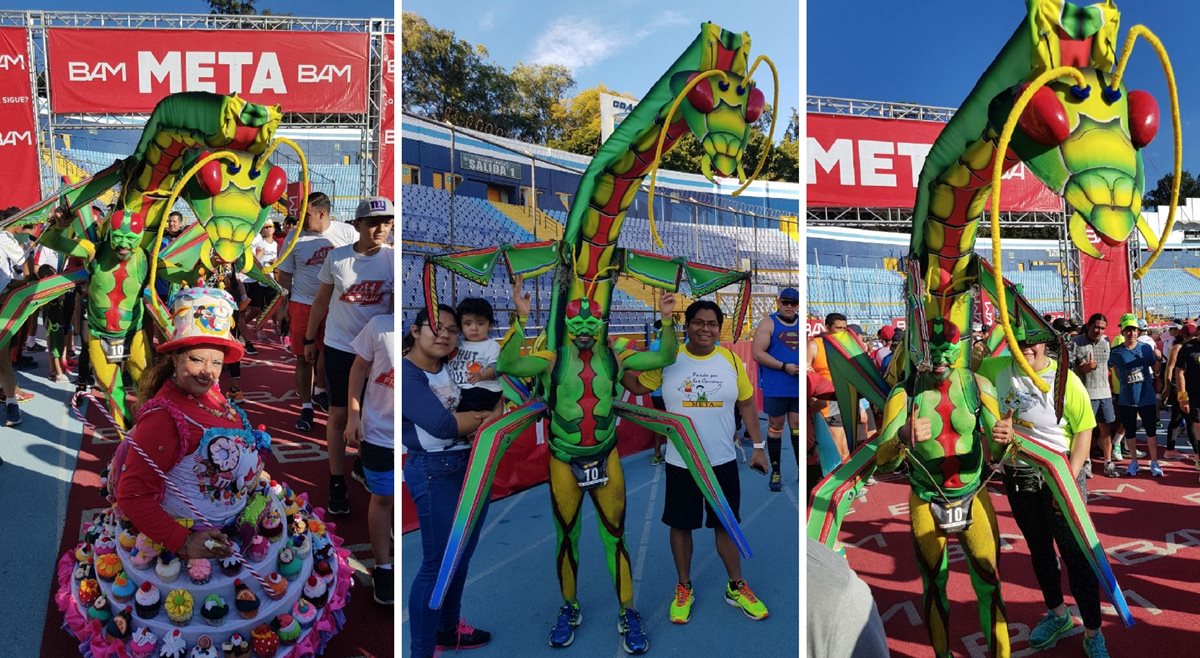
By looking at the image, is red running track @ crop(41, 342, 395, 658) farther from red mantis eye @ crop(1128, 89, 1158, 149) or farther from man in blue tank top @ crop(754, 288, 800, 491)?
red mantis eye @ crop(1128, 89, 1158, 149)

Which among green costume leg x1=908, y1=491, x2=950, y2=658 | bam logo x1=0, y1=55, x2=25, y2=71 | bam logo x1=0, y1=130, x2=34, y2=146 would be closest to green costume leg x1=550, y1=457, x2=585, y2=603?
green costume leg x1=908, y1=491, x2=950, y2=658

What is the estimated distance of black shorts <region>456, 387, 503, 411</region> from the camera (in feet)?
8.64

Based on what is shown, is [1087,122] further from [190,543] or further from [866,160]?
[866,160]

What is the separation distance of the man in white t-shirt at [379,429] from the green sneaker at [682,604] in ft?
3.34

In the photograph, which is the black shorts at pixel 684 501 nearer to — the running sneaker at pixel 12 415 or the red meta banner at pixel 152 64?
the running sneaker at pixel 12 415

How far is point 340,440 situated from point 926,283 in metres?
2.50

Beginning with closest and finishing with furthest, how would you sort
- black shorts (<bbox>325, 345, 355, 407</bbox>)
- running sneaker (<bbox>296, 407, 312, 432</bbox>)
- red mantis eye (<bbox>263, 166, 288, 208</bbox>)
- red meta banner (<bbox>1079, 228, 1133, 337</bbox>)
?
red mantis eye (<bbox>263, 166, 288, 208</bbox>) → black shorts (<bbox>325, 345, 355, 407</bbox>) → running sneaker (<bbox>296, 407, 312, 432</bbox>) → red meta banner (<bbox>1079, 228, 1133, 337</bbox>)

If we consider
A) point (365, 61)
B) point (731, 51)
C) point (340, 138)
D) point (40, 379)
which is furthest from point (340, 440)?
point (340, 138)

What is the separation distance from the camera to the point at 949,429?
7.47 ft

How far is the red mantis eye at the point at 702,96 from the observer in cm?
218

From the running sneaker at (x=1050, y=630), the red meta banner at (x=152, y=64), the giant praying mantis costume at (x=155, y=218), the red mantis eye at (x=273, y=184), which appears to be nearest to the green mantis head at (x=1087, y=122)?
the running sneaker at (x=1050, y=630)

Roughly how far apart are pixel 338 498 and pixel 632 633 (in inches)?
63.9

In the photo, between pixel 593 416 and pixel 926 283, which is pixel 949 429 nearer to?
pixel 926 283

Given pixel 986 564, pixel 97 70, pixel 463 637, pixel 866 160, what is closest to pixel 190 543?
pixel 463 637
